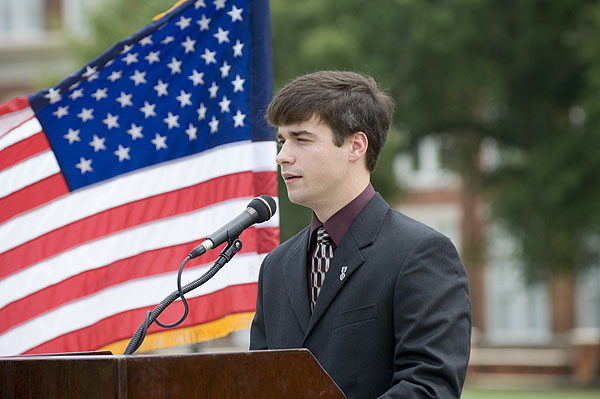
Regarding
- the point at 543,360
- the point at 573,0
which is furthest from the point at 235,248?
the point at 543,360

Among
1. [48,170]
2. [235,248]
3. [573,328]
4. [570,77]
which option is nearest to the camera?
[235,248]

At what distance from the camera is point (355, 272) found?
328 cm

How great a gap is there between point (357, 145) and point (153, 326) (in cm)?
206

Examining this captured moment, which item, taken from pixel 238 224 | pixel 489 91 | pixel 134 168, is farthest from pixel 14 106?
pixel 489 91

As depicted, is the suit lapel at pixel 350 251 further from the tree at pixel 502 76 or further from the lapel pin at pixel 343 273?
the tree at pixel 502 76

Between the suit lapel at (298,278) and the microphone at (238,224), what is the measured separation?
18cm

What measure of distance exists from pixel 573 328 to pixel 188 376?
98.6 ft

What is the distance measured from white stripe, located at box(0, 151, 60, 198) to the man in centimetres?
200

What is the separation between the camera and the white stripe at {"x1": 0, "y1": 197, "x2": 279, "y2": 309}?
203 inches

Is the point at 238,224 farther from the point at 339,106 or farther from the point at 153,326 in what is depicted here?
the point at 153,326

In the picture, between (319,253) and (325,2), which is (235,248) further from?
(325,2)

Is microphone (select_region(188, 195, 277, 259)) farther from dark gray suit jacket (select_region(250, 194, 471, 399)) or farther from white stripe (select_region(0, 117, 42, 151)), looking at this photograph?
white stripe (select_region(0, 117, 42, 151))

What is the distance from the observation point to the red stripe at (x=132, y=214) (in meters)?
5.20

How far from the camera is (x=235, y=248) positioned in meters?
3.31
